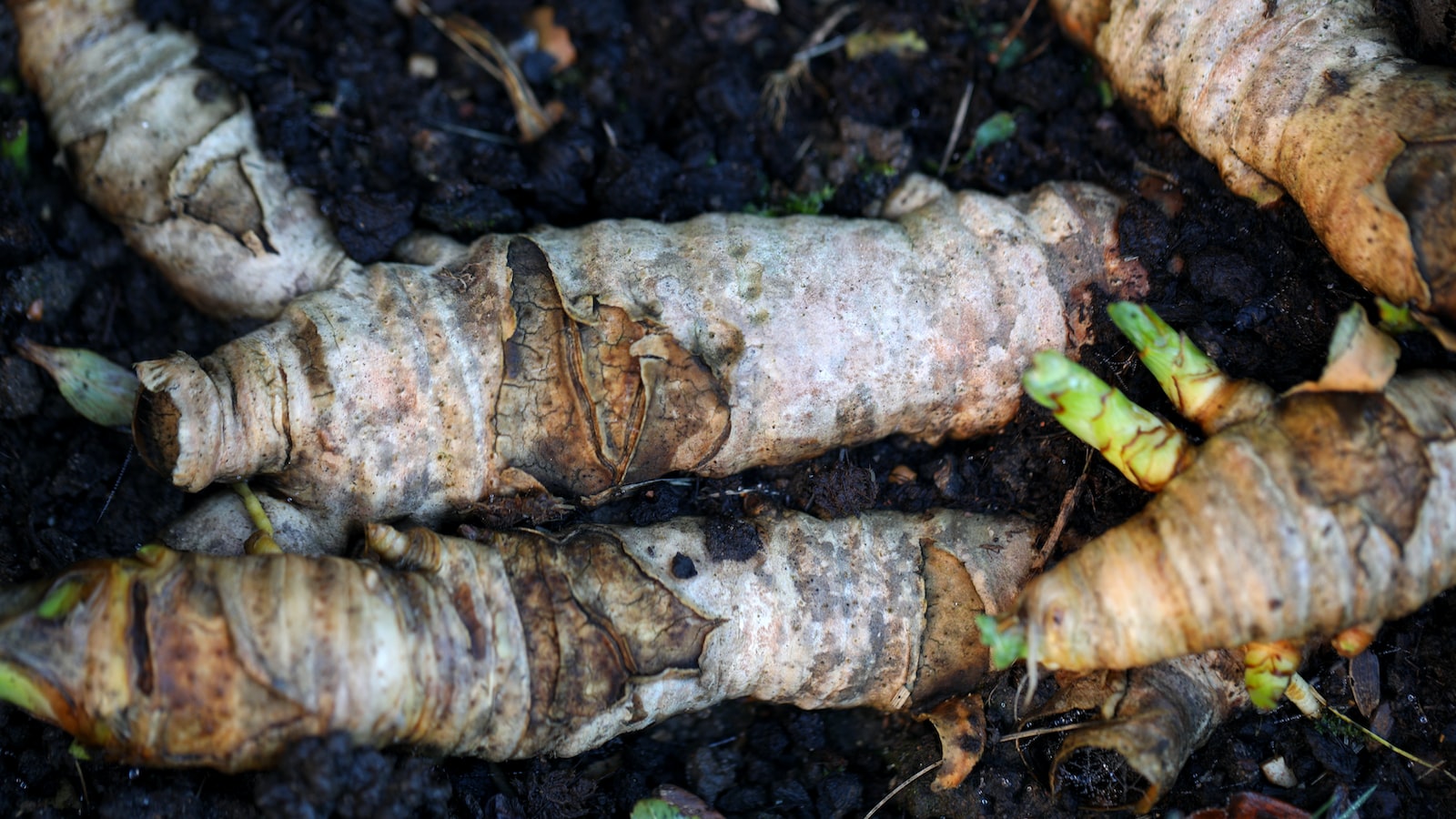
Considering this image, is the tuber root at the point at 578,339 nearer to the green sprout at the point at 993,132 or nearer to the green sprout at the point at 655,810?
the green sprout at the point at 993,132

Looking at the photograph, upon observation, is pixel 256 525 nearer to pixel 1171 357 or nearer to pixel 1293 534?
pixel 1171 357

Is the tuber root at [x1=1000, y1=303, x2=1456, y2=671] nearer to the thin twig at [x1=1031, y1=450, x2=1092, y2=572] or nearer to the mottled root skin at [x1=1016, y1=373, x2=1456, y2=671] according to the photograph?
the mottled root skin at [x1=1016, y1=373, x2=1456, y2=671]

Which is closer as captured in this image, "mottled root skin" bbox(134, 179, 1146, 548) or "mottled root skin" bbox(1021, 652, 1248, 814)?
"mottled root skin" bbox(1021, 652, 1248, 814)

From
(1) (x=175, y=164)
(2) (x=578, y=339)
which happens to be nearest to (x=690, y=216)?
(2) (x=578, y=339)

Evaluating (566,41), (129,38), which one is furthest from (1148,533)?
(129,38)

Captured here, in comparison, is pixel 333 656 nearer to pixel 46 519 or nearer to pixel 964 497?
pixel 46 519

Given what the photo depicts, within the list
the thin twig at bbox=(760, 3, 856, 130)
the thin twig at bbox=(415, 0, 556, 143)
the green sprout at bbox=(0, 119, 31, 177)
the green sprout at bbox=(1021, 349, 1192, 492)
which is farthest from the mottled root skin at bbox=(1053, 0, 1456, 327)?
the green sprout at bbox=(0, 119, 31, 177)
